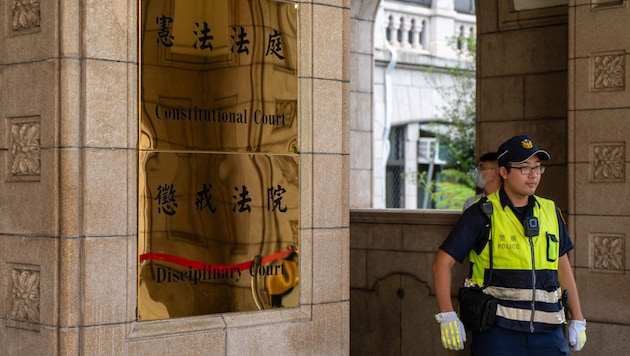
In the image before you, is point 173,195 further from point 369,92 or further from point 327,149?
point 369,92

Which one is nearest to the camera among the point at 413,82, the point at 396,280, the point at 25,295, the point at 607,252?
the point at 25,295

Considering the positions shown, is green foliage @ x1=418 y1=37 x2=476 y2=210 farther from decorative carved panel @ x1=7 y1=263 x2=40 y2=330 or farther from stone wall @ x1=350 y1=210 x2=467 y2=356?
A: decorative carved panel @ x1=7 y1=263 x2=40 y2=330

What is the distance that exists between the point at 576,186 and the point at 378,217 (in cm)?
239

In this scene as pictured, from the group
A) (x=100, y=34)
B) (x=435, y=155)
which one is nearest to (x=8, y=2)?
(x=100, y=34)

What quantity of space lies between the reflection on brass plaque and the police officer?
4.96 ft

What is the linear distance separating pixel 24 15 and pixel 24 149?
0.84 meters

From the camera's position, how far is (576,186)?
1080 cm

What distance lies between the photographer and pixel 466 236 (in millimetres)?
6879

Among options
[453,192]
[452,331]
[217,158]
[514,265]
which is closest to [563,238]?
[514,265]

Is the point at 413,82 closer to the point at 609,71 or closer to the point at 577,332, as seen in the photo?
the point at 609,71

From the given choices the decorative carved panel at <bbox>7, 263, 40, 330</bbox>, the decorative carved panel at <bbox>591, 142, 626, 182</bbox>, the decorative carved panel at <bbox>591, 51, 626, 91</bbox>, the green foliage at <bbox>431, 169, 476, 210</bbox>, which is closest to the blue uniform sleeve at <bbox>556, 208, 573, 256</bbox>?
the decorative carved panel at <bbox>7, 263, 40, 330</bbox>

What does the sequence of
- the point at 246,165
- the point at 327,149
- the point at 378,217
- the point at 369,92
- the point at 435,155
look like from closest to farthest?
the point at 246,165, the point at 327,149, the point at 378,217, the point at 369,92, the point at 435,155

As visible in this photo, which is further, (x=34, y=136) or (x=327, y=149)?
(x=327, y=149)

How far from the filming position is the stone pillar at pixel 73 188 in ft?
22.6
